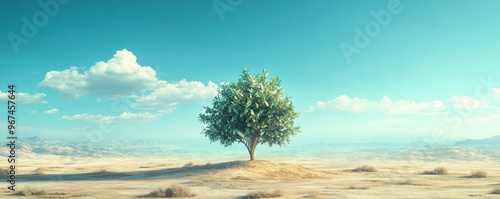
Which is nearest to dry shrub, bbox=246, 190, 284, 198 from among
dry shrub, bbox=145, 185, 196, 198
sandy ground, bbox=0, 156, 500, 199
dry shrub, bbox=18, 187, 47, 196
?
sandy ground, bbox=0, 156, 500, 199

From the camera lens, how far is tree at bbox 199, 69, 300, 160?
117 ft

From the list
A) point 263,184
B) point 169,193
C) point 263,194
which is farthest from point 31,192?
point 263,184

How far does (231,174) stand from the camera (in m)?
31.7

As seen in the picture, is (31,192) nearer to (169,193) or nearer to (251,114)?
(169,193)

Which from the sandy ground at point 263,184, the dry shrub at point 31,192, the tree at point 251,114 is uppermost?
the tree at point 251,114

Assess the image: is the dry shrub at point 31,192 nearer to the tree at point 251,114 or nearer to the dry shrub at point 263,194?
the dry shrub at point 263,194

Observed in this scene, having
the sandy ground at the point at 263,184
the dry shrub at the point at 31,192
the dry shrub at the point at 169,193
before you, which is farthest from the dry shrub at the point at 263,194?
the dry shrub at the point at 31,192

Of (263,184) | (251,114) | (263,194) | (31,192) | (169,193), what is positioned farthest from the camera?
(251,114)

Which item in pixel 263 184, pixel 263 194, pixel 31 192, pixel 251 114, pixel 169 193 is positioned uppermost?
pixel 251 114

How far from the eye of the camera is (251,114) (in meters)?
35.2

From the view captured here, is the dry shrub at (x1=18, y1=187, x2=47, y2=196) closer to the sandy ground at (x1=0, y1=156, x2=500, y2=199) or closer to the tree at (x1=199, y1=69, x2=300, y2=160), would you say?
the sandy ground at (x1=0, y1=156, x2=500, y2=199)

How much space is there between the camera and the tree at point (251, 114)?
1405 inches

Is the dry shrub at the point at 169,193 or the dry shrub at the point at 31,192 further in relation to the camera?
the dry shrub at the point at 31,192

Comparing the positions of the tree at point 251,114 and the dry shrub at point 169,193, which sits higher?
the tree at point 251,114
